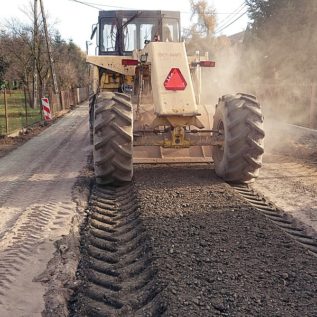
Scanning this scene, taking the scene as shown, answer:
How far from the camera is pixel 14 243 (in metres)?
4.99

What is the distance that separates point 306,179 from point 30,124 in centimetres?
1351

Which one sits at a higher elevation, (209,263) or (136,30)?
(136,30)

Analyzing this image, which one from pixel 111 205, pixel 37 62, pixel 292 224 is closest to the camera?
pixel 292 224

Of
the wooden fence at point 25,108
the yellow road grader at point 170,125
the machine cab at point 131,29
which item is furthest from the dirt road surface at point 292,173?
the wooden fence at point 25,108

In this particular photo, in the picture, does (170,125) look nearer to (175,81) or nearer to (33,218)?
(175,81)

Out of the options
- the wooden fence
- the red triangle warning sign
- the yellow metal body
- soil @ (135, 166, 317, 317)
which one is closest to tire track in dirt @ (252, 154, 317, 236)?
soil @ (135, 166, 317, 317)

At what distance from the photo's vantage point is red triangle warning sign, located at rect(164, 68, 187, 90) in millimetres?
7762

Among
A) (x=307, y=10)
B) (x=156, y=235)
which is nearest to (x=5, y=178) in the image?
(x=156, y=235)

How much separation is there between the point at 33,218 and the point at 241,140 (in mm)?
3492

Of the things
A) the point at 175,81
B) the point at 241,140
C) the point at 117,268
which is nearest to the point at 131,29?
the point at 175,81

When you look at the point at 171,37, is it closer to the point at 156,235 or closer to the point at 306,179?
the point at 306,179

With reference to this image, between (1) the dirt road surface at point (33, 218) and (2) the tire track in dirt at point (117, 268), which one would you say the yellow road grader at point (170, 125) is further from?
(2) the tire track in dirt at point (117, 268)

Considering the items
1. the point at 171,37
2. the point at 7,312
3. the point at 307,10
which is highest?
the point at 307,10

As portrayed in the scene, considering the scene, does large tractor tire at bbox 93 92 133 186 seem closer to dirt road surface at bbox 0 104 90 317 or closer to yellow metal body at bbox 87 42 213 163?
yellow metal body at bbox 87 42 213 163
